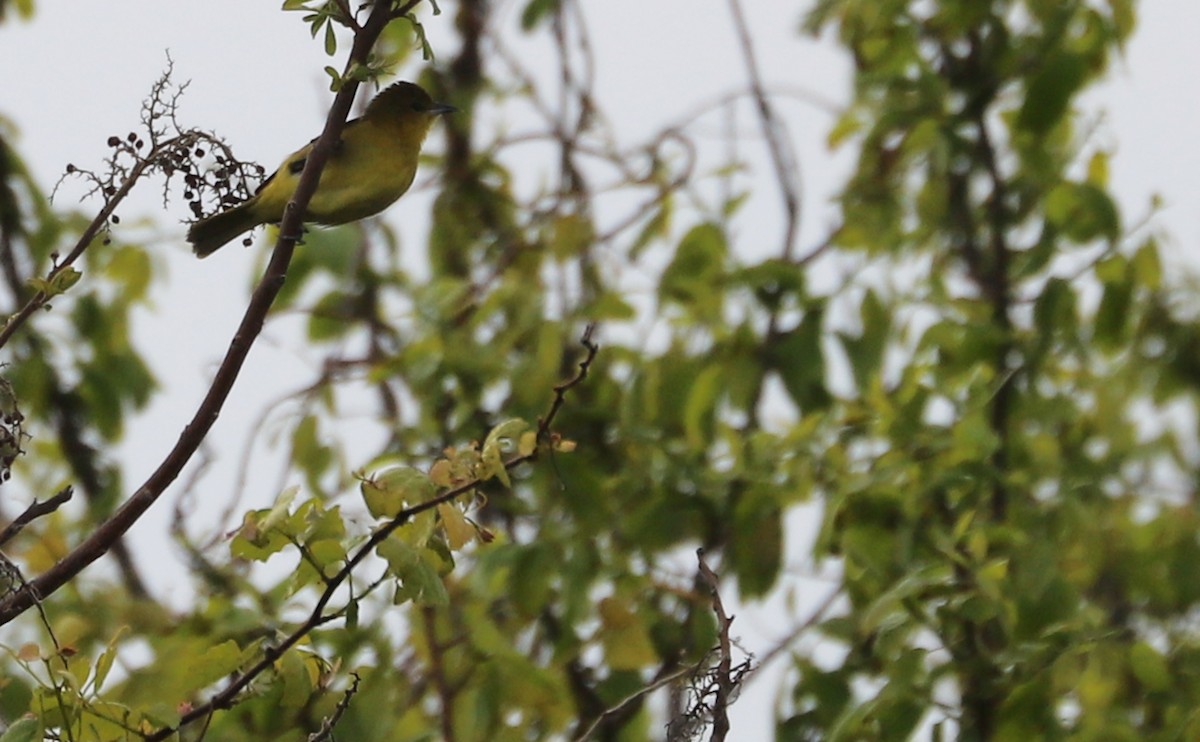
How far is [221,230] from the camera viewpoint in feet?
10.9

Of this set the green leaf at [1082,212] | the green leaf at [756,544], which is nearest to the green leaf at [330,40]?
the green leaf at [756,544]

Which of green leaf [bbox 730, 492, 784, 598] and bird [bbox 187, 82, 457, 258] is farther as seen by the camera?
green leaf [bbox 730, 492, 784, 598]

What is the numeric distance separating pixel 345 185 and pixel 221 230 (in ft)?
1.07

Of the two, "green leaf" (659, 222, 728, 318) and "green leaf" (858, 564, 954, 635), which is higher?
"green leaf" (659, 222, 728, 318)

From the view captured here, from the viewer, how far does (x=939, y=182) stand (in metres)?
4.79

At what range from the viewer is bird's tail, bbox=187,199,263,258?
3.26m

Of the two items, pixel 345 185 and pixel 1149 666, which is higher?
pixel 345 185

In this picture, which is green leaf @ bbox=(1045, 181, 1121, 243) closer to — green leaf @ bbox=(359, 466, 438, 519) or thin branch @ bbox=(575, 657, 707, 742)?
thin branch @ bbox=(575, 657, 707, 742)

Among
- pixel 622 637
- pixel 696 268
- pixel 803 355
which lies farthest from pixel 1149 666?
pixel 696 268

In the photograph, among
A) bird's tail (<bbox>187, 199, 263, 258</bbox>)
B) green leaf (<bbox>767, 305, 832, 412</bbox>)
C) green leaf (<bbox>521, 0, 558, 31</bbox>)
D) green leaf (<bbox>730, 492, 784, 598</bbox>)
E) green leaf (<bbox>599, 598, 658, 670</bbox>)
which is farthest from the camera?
green leaf (<bbox>521, 0, 558, 31</bbox>)

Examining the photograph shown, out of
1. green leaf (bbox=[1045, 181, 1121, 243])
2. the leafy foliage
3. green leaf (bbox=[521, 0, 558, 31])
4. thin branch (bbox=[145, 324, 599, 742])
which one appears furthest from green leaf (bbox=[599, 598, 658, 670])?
green leaf (bbox=[521, 0, 558, 31])

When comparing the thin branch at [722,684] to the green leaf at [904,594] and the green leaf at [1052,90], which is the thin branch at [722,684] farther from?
the green leaf at [1052,90]

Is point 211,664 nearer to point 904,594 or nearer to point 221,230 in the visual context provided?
point 904,594

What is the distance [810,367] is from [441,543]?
2.16 meters
